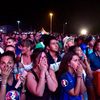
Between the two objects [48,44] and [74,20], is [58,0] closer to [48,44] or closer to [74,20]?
[74,20]

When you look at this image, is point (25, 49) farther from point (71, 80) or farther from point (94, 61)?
point (71, 80)

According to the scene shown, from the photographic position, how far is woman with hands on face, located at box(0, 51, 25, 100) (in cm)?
492

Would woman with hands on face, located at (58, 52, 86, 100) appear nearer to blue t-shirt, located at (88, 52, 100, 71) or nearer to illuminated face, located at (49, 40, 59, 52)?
illuminated face, located at (49, 40, 59, 52)

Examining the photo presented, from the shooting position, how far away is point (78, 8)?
90500 millimetres

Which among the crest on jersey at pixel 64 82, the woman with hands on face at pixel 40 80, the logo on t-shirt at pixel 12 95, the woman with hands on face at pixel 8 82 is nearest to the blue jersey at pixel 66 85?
the crest on jersey at pixel 64 82

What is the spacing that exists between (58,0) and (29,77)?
287 ft

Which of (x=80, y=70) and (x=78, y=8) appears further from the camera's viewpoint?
(x=78, y=8)

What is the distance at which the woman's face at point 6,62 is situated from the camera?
5.07 meters

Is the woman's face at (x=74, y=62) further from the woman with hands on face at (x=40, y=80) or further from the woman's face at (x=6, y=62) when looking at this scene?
the woman's face at (x=6, y=62)

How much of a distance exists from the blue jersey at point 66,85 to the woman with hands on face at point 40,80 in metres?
0.31

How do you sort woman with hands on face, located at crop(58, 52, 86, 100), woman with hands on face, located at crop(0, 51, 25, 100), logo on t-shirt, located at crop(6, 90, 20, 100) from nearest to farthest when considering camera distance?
woman with hands on face, located at crop(0, 51, 25, 100) → logo on t-shirt, located at crop(6, 90, 20, 100) → woman with hands on face, located at crop(58, 52, 86, 100)

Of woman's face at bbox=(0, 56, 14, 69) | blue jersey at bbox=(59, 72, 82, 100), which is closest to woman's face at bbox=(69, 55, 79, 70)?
blue jersey at bbox=(59, 72, 82, 100)

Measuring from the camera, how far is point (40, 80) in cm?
518

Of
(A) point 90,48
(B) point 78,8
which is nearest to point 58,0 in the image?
(B) point 78,8
